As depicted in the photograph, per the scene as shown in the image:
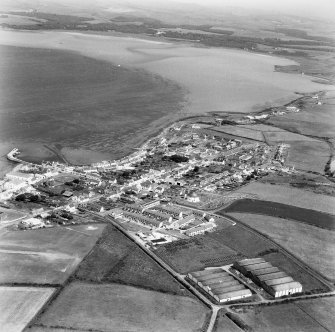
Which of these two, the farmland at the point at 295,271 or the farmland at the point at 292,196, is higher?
the farmland at the point at 295,271

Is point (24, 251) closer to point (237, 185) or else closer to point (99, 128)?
point (237, 185)

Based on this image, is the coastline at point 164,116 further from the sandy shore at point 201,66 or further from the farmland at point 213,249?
the farmland at point 213,249

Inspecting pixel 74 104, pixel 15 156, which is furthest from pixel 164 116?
pixel 15 156

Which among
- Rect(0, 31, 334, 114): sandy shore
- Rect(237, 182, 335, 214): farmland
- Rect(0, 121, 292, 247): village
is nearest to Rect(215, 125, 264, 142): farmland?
Rect(0, 121, 292, 247): village

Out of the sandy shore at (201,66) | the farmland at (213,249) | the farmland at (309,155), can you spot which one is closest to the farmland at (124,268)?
the farmland at (213,249)

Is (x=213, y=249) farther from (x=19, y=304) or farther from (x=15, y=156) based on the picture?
(x=15, y=156)

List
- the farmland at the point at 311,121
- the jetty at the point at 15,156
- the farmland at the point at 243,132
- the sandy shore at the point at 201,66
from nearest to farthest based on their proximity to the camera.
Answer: the jetty at the point at 15,156 → the farmland at the point at 243,132 → the farmland at the point at 311,121 → the sandy shore at the point at 201,66

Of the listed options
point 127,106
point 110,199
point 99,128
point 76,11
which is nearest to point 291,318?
point 110,199
